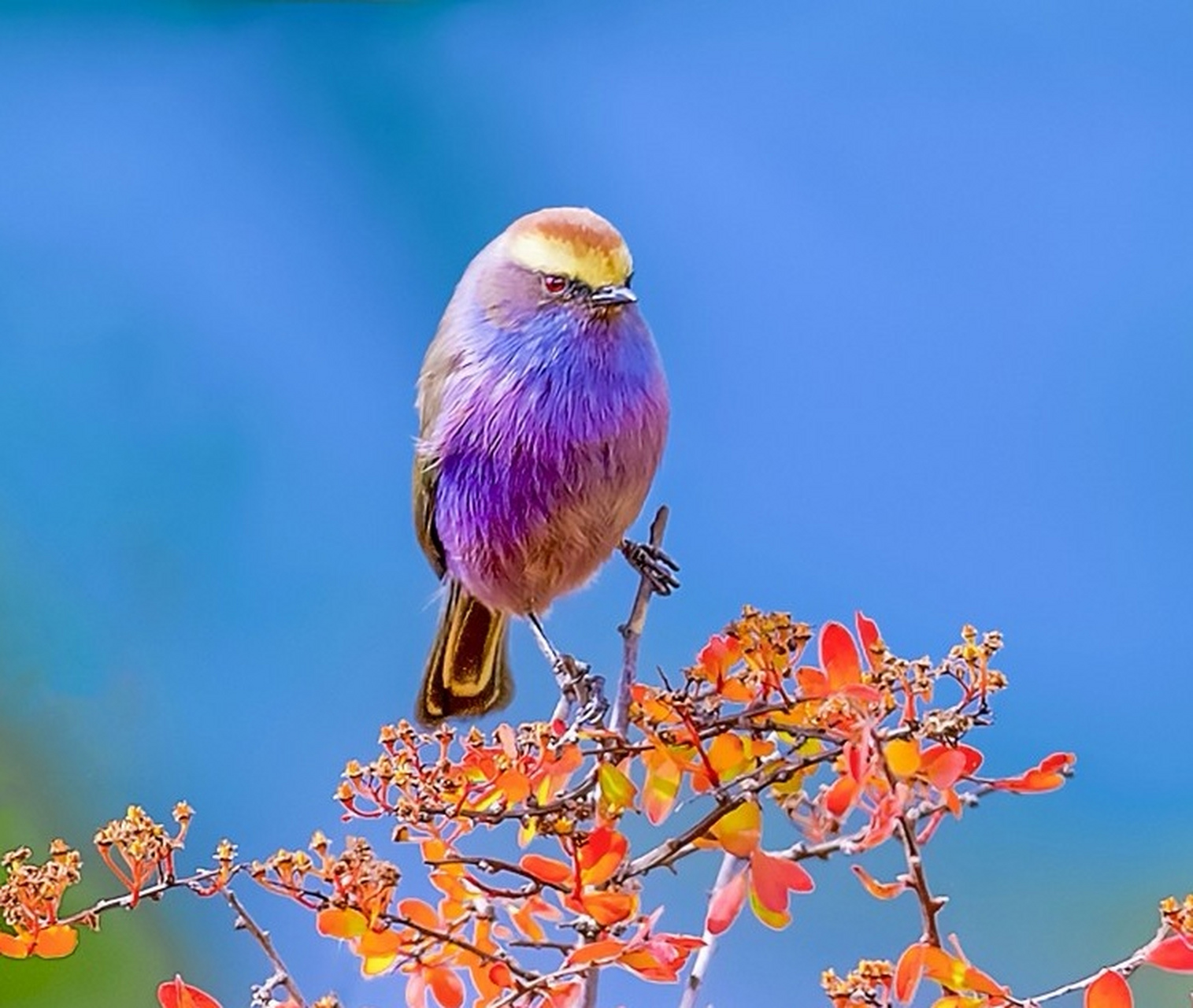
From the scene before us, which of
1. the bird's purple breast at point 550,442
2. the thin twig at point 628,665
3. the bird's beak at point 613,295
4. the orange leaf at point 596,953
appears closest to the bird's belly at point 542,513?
the bird's purple breast at point 550,442

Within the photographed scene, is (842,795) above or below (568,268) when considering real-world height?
below

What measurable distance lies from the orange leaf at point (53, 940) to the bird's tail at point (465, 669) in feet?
1.73

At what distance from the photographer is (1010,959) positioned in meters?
1.27

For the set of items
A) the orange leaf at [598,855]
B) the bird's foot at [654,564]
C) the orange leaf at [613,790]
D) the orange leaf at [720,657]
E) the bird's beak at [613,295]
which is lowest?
the orange leaf at [598,855]

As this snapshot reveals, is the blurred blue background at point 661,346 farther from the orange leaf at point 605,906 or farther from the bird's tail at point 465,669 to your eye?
the orange leaf at point 605,906

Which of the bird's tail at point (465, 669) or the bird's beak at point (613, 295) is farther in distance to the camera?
the bird's tail at point (465, 669)

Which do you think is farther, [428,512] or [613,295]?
[428,512]

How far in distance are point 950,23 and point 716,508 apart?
47 cm

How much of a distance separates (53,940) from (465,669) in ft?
1.81

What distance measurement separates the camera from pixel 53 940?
2.53 ft

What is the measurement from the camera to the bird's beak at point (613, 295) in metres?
1.07

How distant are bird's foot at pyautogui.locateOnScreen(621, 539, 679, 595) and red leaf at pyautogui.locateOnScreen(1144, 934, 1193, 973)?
394 mm

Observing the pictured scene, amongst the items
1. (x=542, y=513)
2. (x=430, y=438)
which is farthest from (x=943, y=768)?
(x=430, y=438)

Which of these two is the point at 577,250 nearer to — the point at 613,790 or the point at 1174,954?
the point at 613,790
